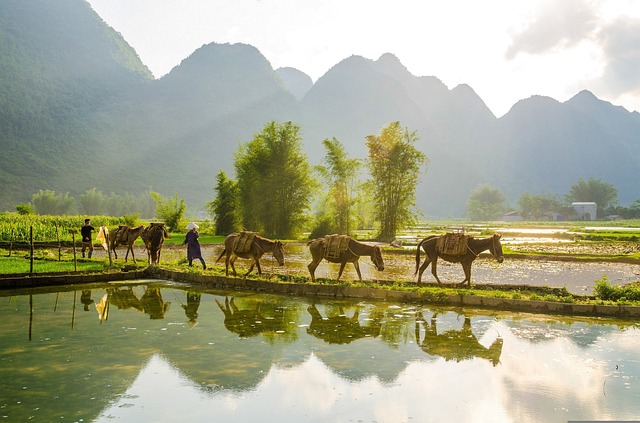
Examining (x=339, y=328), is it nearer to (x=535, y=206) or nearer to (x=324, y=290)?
(x=324, y=290)

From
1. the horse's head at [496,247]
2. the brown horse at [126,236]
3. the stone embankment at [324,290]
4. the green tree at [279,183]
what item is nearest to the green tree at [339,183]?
the green tree at [279,183]

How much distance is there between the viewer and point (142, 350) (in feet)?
29.7

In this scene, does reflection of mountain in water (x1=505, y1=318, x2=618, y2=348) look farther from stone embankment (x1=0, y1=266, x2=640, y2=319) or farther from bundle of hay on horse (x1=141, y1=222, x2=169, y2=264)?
bundle of hay on horse (x1=141, y1=222, x2=169, y2=264)

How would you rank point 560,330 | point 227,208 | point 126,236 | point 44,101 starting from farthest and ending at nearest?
point 44,101, point 227,208, point 126,236, point 560,330

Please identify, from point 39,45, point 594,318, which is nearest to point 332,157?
point 594,318

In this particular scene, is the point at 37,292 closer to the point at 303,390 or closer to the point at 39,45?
the point at 303,390

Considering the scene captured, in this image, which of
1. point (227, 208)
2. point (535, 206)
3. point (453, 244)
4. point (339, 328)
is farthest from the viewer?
point (535, 206)

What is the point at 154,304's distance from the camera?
13984 mm

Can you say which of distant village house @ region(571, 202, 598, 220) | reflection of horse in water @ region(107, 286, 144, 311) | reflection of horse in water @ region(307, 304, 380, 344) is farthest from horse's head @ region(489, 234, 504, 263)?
distant village house @ region(571, 202, 598, 220)

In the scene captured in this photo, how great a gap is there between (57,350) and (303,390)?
4721mm

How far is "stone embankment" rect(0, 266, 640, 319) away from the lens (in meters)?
13.0

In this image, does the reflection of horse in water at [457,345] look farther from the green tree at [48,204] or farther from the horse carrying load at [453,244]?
the green tree at [48,204]

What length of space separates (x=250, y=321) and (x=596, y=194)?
6354 inches

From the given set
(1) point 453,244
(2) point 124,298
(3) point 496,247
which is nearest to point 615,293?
(3) point 496,247
